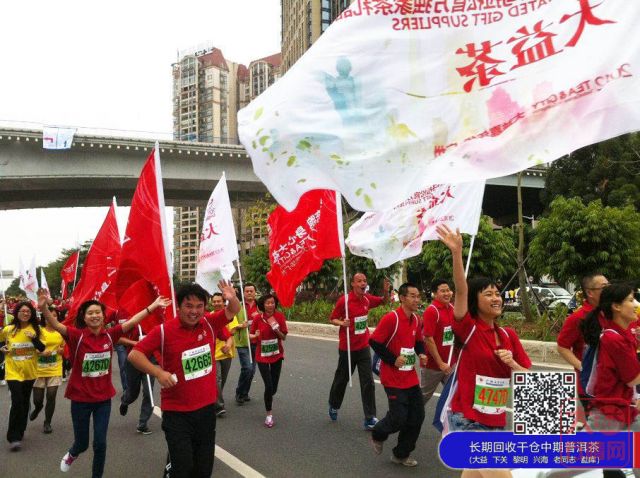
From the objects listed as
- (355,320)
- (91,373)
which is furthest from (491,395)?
(355,320)

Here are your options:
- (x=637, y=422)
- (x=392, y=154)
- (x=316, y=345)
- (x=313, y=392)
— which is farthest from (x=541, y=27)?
(x=316, y=345)

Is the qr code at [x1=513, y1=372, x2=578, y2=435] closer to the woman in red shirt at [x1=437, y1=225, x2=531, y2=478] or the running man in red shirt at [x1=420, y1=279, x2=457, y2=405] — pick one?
the woman in red shirt at [x1=437, y1=225, x2=531, y2=478]

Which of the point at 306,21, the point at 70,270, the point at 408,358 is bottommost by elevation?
the point at 408,358

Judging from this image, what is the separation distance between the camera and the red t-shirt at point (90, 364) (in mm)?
5609

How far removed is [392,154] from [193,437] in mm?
2503

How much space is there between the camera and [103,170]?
105ft

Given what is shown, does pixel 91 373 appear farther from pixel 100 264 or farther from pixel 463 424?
pixel 463 424

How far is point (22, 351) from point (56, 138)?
23592 mm

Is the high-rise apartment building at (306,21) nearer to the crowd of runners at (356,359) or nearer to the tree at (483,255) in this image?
the tree at (483,255)

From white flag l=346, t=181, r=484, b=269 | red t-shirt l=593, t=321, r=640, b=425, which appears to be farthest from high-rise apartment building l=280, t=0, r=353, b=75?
red t-shirt l=593, t=321, r=640, b=425

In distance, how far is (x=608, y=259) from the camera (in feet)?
47.3

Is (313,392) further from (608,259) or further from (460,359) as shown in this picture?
(608,259)

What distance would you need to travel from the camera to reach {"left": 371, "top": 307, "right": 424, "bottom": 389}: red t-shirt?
6.03 m

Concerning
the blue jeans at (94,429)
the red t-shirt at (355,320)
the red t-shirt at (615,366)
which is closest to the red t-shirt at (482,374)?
the red t-shirt at (615,366)
